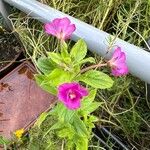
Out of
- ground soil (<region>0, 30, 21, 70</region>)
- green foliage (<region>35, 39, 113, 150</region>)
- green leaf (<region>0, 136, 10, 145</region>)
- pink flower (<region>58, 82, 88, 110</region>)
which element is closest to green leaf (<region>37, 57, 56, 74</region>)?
green foliage (<region>35, 39, 113, 150</region>)

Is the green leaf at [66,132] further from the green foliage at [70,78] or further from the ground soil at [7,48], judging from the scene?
the ground soil at [7,48]

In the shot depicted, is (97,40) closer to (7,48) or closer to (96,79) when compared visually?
(96,79)

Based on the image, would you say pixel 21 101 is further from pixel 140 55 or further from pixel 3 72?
pixel 140 55

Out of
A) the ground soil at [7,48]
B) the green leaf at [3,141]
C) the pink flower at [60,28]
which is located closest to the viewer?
the pink flower at [60,28]

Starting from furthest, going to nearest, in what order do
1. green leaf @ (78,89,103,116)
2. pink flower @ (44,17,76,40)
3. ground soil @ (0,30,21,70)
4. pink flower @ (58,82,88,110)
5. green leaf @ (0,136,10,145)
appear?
ground soil @ (0,30,21,70), green leaf @ (0,136,10,145), green leaf @ (78,89,103,116), pink flower @ (44,17,76,40), pink flower @ (58,82,88,110)

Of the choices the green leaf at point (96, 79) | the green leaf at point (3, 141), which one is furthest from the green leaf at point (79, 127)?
the green leaf at point (3, 141)

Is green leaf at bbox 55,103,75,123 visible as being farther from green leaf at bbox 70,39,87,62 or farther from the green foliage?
green leaf at bbox 70,39,87,62

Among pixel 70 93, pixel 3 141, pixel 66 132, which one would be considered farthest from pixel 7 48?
pixel 70 93
